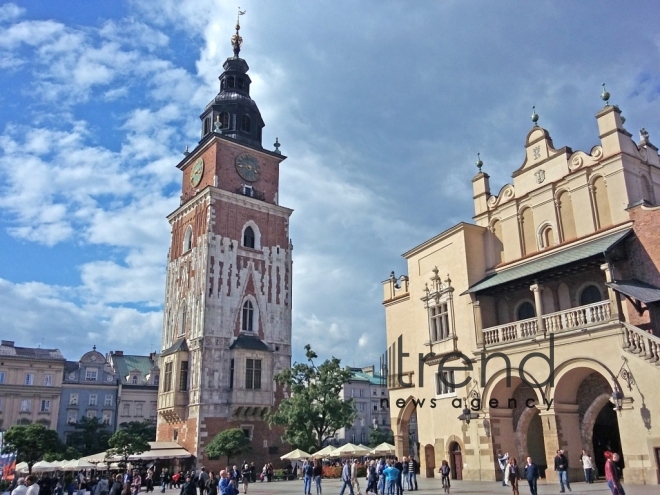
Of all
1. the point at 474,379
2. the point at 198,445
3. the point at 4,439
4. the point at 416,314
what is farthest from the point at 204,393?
the point at 474,379

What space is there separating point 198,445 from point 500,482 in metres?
26.6

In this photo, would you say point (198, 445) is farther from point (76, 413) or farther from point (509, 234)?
point (76, 413)

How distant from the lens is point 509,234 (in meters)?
30.1

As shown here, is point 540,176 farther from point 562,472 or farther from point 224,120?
point 224,120

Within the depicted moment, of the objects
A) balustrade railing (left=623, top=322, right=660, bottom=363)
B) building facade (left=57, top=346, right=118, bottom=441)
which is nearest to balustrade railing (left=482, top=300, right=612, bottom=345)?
balustrade railing (left=623, top=322, right=660, bottom=363)

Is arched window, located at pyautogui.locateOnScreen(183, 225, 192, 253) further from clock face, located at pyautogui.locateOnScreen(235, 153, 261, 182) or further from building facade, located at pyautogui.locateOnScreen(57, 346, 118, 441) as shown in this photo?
Result: building facade, located at pyautogui.locateOnScreen(57, 346, 118, 441)

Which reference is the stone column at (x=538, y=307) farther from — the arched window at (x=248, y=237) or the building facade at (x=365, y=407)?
the building facade at (x=365, y=407)

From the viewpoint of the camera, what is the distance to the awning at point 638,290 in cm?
2105

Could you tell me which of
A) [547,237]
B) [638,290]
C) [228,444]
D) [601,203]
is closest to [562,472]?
[638,290]

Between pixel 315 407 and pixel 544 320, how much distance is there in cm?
2119

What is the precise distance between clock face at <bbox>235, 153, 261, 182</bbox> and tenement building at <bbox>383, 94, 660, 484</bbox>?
995 inches

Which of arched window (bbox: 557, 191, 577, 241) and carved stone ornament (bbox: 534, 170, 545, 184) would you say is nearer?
arched window (bbox: 557, 191, 577, 241)

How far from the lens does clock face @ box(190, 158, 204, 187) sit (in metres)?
55.3

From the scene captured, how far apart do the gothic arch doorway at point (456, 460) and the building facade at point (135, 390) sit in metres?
55.5
